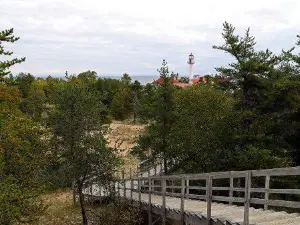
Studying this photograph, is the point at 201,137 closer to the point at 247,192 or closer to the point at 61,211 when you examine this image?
the point at 61,211

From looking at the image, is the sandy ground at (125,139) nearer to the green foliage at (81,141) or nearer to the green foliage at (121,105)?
the green foliage at (81,141)

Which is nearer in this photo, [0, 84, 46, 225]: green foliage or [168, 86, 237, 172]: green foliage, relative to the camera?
[0, 84, 46, 225]: green foliage

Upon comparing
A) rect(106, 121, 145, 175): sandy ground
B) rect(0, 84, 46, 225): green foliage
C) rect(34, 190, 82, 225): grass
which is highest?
rect(0, 84, 46, 225): green foliage

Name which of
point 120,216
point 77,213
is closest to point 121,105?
point 77,213

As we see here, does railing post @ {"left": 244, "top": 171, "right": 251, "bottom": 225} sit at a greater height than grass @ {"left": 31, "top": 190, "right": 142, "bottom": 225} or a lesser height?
greater

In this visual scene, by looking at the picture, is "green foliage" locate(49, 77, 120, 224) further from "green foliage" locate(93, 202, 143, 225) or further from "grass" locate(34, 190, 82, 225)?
"grass" locate(34, 190, 82, 225)

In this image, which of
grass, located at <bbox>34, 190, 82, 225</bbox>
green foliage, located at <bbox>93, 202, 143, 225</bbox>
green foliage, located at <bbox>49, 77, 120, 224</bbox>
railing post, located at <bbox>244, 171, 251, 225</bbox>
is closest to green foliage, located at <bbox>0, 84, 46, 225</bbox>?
green foliage, located at <bbox>49, 77, 120, 224</bbox>

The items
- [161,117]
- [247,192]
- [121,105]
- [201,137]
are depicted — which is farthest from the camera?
[121,105]

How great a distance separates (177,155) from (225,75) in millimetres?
5582

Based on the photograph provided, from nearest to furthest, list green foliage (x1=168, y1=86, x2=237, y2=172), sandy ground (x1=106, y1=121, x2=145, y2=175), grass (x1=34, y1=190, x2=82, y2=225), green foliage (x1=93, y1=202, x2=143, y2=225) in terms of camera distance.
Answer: green foliage (x1=93, y1=202, x2=143, y2=225), grass (x1=34, y1=190, x2=82, y2=225), green foliage (x1=168, y1=86, x2=237, y2=172), sandy ground (x1=106, y1=121, x2=145, y2=175)

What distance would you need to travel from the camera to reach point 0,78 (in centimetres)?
1188

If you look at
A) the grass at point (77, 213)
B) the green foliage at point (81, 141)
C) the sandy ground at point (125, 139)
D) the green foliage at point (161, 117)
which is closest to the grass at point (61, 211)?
the grass at point (77, 213)

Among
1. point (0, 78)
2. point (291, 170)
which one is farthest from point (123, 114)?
point (291, 170)

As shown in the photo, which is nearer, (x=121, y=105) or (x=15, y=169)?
(x=15, y=169)
